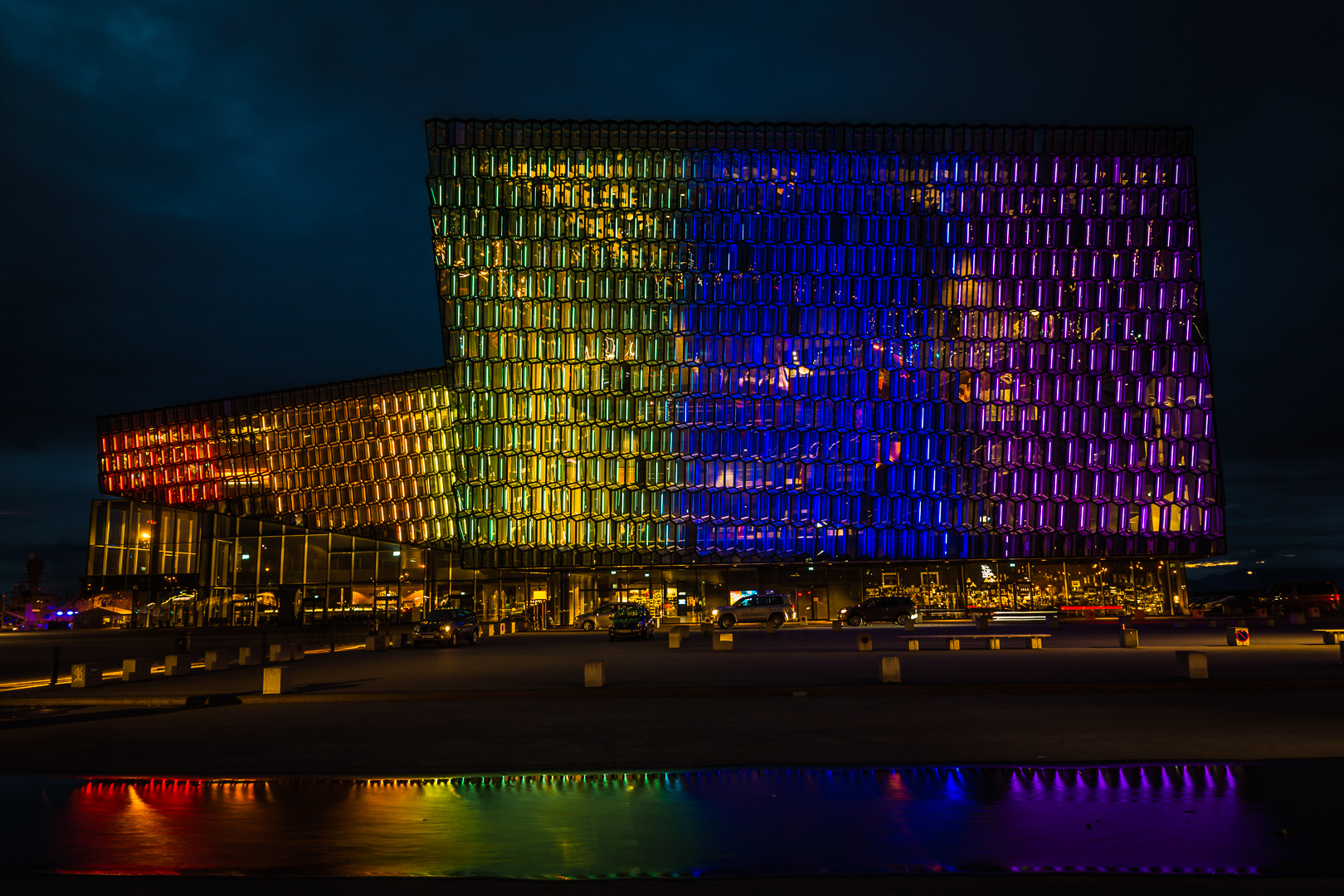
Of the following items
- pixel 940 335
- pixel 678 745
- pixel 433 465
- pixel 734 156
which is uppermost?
pixel 734 156

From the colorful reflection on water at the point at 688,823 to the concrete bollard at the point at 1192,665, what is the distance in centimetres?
953

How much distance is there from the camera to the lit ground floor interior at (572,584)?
74188 mm

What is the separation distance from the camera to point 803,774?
10.7 metres

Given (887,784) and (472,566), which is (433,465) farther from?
(887,784)

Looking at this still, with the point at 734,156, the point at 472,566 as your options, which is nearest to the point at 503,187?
the point at 734,156

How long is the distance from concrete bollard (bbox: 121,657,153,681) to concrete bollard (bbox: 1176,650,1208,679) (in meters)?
23.3

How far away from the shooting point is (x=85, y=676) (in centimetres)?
2327

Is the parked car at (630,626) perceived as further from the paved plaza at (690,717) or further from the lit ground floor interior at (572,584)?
the lit ground floor interior at (572,584)

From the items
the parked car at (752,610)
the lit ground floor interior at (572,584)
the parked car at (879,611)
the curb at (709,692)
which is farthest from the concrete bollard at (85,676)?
the lit ground floor interior at (572,584)

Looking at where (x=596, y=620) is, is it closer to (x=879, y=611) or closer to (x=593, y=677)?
(x=879, y=611)

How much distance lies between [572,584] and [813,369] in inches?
907

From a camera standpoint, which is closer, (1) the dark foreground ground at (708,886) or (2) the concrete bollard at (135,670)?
(1) the dark foreground ground at (708,886)

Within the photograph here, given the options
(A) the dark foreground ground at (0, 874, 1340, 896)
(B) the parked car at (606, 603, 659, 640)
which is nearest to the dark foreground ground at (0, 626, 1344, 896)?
(A) the dark foreground ground at (0, 874, 1340, 896)

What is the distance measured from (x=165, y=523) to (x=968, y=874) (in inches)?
3532
